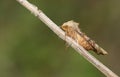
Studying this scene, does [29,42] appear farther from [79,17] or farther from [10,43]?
[79,17]

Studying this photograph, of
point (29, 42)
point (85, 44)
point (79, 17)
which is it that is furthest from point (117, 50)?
point (85, 44)

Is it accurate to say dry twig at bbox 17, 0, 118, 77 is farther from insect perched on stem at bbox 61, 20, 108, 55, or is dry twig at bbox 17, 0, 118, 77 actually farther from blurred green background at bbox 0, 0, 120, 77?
blurred green background at bbox 0, 0, 120, 77

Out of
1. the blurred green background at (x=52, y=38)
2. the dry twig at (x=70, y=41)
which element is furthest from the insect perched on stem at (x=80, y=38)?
the blurred green background at (x=52, y=38)

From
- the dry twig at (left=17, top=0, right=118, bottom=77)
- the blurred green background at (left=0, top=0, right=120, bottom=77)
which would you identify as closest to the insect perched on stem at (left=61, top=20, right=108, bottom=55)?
the dry twig at (left=17, top=0, right=118, bottom=77)

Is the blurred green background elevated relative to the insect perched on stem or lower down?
elevated

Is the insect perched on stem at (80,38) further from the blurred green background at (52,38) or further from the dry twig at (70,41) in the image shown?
the blurred green background at (52,38)

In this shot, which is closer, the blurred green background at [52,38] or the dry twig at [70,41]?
the dry twig at [70,41]
